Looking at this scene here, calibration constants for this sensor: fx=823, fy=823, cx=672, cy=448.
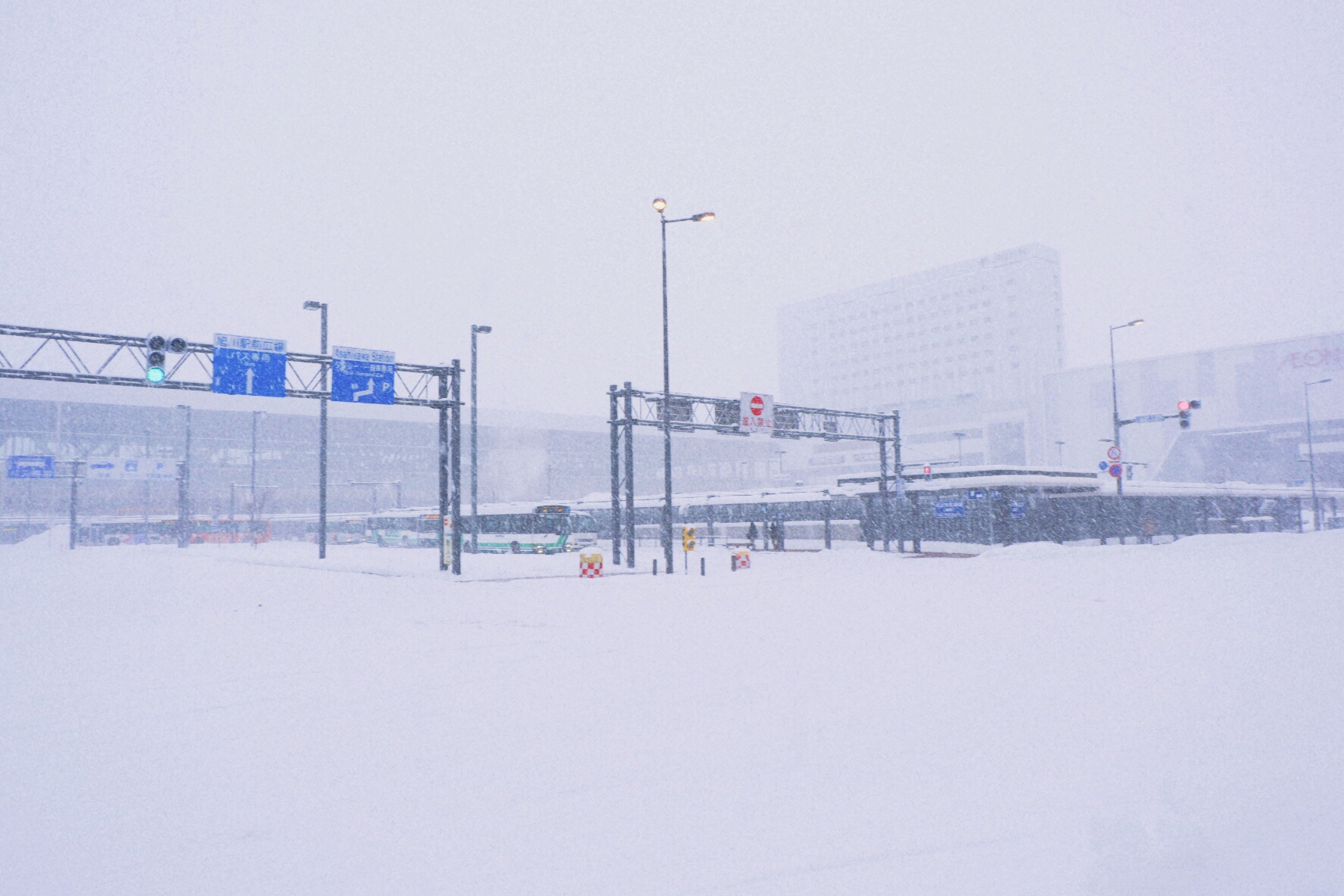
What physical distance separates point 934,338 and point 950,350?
157 inches

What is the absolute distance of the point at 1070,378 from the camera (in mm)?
89750

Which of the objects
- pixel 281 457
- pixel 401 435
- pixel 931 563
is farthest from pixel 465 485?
pixel 931 563

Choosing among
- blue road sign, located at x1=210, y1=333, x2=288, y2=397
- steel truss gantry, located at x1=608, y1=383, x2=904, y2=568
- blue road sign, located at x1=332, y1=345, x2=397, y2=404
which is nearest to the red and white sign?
steel truss gantry, located at x1=608, y1=383, x2=904, y2=568

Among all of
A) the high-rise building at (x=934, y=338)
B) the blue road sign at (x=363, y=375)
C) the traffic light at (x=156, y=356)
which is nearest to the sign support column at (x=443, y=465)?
the blue road sign at (x=363, y=375)

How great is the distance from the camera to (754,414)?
99.0ft

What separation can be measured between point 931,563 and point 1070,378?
2755 inches

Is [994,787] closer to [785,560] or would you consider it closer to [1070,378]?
[785,560]

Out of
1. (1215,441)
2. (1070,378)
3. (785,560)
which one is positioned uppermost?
A: (1070,378)

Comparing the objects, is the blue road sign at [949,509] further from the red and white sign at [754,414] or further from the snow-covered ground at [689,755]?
the snow-covered ground at [689,755]

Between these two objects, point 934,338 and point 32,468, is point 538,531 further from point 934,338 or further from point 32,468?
point 934,338

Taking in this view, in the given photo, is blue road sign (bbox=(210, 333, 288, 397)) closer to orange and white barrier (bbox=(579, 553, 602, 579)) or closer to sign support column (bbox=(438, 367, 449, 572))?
sign support column (bbox=(438, 367, 449, 572))

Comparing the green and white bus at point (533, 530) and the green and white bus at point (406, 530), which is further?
the green and white bus at point (406, 530)

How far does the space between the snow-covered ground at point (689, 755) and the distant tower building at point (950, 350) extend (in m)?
97.3

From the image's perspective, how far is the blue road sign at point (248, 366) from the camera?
934 inches
